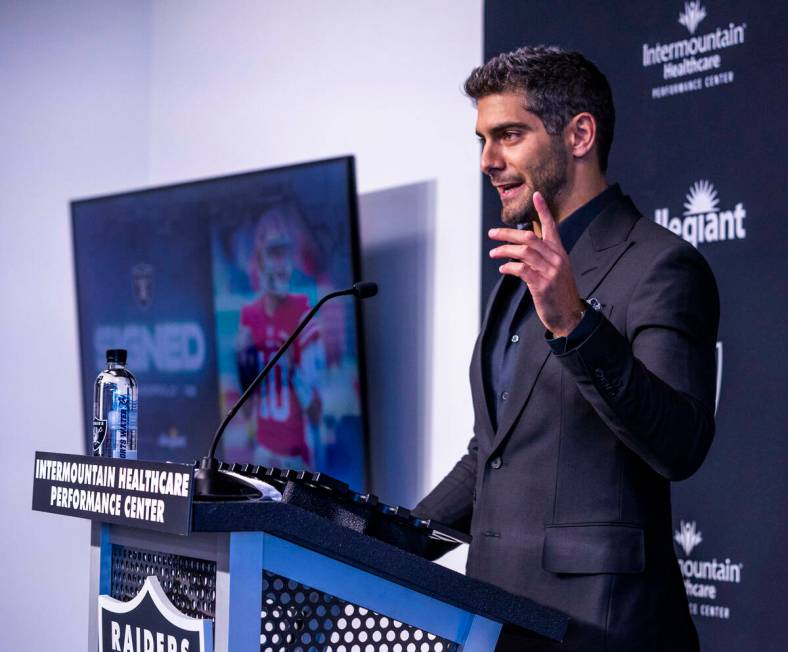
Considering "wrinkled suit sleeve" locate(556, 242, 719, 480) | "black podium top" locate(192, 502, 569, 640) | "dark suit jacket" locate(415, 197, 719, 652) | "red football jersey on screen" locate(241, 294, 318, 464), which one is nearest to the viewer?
"black podium top" locate(192, 502, 569, 640)

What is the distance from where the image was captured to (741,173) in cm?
279

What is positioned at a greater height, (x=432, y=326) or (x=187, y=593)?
(x=432, y=326)

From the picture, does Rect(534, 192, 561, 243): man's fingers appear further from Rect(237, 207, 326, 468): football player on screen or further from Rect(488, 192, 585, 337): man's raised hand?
Rect(237, 207, 326, 468): football player on screen

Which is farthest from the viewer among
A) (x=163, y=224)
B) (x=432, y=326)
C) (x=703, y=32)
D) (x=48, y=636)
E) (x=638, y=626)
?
(x=48, y=636)

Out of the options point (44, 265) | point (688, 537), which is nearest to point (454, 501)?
point (688, 537)

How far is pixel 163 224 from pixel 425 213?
3.79 ft

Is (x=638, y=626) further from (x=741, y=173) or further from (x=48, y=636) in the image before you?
(x=48, y=636)

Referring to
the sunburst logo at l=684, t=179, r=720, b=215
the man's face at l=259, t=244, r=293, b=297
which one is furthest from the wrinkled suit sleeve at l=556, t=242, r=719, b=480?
the man's face at l=259, t=244, r=293, b=297

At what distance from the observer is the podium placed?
124 cm

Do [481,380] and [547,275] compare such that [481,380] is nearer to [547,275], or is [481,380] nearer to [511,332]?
[511,332]

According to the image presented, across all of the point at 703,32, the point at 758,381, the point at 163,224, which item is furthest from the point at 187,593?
the point at 163,224

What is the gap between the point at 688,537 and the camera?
2826mm

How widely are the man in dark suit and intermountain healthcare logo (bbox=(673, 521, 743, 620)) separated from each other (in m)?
0.94

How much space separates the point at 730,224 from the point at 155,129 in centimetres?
305
